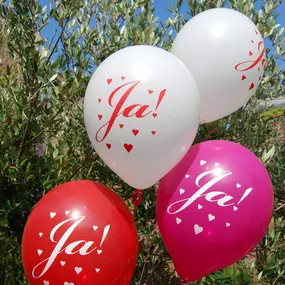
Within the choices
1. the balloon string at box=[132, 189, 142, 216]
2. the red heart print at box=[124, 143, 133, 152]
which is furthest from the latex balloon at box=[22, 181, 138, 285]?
the red heart print at box=[124, 143, 133, 152]

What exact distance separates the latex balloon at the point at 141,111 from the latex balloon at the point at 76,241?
26 centimetres

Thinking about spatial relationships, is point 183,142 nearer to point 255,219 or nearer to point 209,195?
point 209,195

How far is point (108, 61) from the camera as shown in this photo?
2.34 m

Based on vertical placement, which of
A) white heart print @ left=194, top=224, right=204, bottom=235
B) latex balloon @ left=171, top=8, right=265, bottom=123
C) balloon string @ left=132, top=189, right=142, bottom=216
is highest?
latex balloon @ left=171, top=8, right=265, bottom=123

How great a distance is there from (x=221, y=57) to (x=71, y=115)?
1.45 m

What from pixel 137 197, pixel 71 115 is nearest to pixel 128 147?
pixel 137 197

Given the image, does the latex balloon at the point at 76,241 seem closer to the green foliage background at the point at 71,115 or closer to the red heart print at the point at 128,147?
the red heart print at the point at 128,147

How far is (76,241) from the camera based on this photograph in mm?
2252

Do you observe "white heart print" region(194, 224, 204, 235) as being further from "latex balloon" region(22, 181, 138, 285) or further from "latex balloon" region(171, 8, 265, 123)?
"latex balloon" region(171, 8, 265, 123)

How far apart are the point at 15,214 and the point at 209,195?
1590mm

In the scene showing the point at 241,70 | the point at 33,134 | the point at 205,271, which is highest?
the point at 241,70

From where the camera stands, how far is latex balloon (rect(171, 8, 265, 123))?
8.55 feet

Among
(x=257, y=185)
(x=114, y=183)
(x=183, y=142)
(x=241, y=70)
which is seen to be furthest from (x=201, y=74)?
(x=114, y=183)

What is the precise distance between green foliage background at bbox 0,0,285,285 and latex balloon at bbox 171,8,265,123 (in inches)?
25.9
